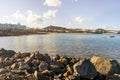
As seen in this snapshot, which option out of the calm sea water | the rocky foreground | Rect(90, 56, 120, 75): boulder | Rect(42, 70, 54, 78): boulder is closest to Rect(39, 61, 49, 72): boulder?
the rocky foreground

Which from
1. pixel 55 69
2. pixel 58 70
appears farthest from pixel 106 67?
pixel 55 69

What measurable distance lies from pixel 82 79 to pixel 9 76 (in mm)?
6891

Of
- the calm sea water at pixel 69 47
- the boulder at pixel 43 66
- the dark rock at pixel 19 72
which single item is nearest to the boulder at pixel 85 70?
the boulder at pixel 43 66

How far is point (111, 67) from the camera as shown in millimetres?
23234

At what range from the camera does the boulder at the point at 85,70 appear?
21516 mm

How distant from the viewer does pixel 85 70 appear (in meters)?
21.7

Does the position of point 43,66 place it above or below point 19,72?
above

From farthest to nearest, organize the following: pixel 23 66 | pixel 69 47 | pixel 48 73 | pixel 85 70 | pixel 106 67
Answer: pixel 69 47
pixel 23 66
pixel 106 67
pixel 48 73
pixel 85 70

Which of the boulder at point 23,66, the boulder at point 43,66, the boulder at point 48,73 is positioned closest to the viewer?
the boulder at point 48,73

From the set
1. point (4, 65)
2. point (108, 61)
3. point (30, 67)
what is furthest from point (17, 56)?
point (108, 61)

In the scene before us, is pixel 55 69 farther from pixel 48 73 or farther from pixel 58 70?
Result: pixel 48 73

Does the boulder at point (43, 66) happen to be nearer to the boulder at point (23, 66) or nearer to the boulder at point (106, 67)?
the boulder at point (23, 66)

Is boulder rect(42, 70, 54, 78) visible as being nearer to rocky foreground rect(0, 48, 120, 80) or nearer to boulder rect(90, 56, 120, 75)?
rocky foreground rect(0, 48, 120, 80)

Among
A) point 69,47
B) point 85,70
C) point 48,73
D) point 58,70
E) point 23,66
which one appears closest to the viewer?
point 85,70
